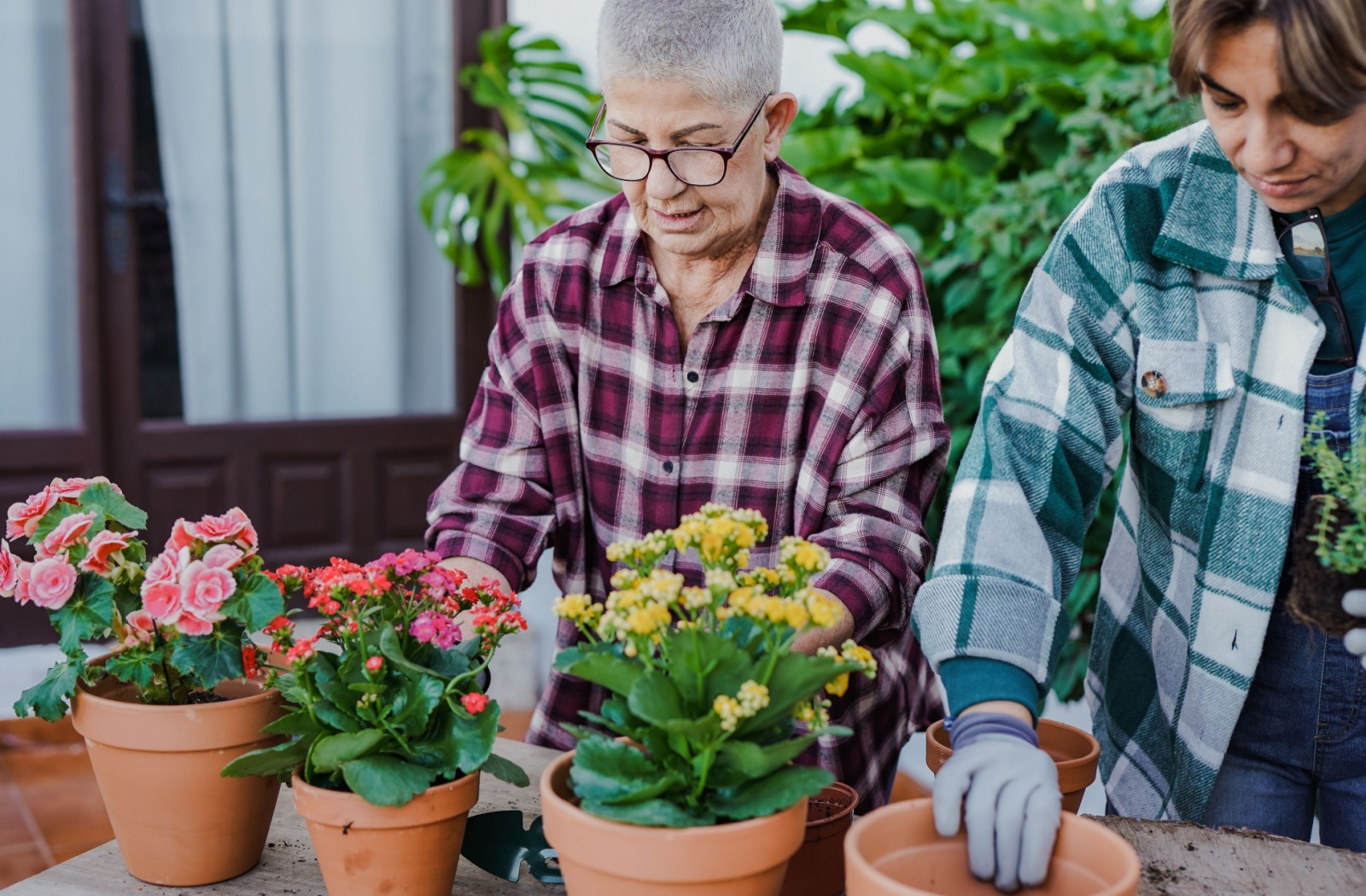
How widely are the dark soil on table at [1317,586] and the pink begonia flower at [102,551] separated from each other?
3.04ft

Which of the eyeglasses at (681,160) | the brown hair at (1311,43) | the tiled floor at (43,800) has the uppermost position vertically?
the brown hair at (1311,43)

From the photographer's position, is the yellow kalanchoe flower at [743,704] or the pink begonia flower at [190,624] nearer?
the yellow kalanchoe flower at [743,704]

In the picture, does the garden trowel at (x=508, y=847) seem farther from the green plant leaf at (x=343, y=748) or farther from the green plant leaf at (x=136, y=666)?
the green plant leaf at (x=136, y=666)

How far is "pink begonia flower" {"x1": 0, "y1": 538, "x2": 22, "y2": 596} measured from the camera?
105cm

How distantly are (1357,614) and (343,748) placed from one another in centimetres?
74

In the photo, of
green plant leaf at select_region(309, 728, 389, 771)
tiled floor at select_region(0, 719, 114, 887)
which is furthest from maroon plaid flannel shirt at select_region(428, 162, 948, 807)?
tiled floor at select_region(0, 719, 114, 887)

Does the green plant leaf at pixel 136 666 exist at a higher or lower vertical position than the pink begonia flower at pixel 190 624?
lower

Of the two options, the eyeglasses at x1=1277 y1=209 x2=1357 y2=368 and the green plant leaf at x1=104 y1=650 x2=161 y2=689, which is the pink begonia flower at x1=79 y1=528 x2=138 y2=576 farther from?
the eyeglasses at x1=1277 y1=209 x2=1357 y2=368

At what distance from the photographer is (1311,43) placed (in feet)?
2.93

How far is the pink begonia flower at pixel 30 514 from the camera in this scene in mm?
1063

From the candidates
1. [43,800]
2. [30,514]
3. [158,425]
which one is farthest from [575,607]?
[158,425]

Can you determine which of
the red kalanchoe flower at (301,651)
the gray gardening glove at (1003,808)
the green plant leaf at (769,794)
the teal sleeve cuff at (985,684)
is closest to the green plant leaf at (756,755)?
the green plant leaf at (769,794)

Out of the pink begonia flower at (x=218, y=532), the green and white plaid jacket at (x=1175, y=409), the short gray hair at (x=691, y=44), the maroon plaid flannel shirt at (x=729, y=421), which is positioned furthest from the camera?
the maroon plaid flannel shirt at (x=729, y=421)

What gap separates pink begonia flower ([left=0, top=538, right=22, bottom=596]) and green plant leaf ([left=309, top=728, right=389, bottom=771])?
0.31 m
